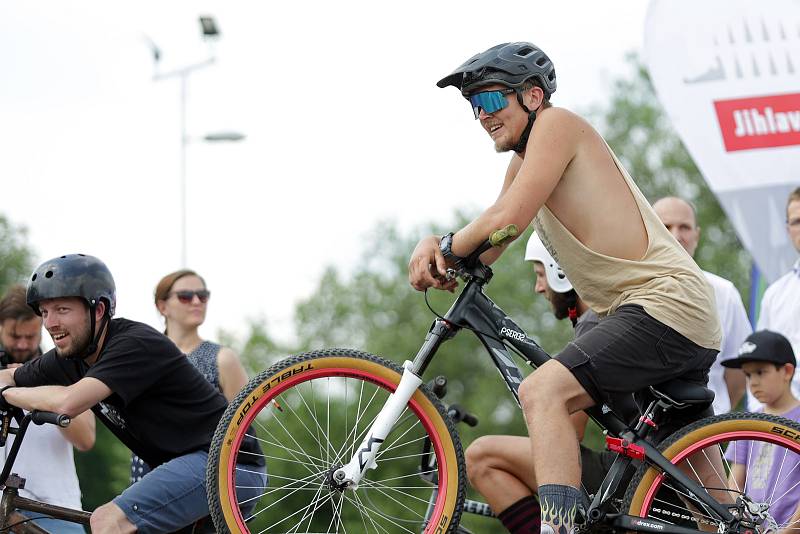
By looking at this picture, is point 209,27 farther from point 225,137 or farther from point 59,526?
point 59,526

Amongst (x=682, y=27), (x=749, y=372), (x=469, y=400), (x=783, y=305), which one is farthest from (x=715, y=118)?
(x=469, y=400)

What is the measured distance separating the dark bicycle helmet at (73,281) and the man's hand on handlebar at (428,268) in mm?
1608

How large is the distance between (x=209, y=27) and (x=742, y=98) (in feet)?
47.9

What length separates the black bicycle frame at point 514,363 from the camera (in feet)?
15.5

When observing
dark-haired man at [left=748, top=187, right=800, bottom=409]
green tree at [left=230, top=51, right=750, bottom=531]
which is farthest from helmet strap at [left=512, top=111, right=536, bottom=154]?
green tree at [left=230, top=51, right=750, bottom=531]

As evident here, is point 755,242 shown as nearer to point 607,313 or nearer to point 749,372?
point 749,372

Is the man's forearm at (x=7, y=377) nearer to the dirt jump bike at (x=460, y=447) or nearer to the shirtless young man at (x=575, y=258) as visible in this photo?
the dirt jump bike at (x=460, y=447)

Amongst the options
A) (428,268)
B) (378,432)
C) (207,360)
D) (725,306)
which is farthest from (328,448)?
(725,306)

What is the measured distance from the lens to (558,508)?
14.9 ft

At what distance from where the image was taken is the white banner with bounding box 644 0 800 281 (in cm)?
919

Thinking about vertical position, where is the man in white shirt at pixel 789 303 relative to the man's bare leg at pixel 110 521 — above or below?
above

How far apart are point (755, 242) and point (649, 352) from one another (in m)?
4.91

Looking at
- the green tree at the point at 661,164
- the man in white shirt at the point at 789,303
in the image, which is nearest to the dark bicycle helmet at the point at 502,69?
the man in white shirt at the point at 789,303

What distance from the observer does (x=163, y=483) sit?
212 inches
